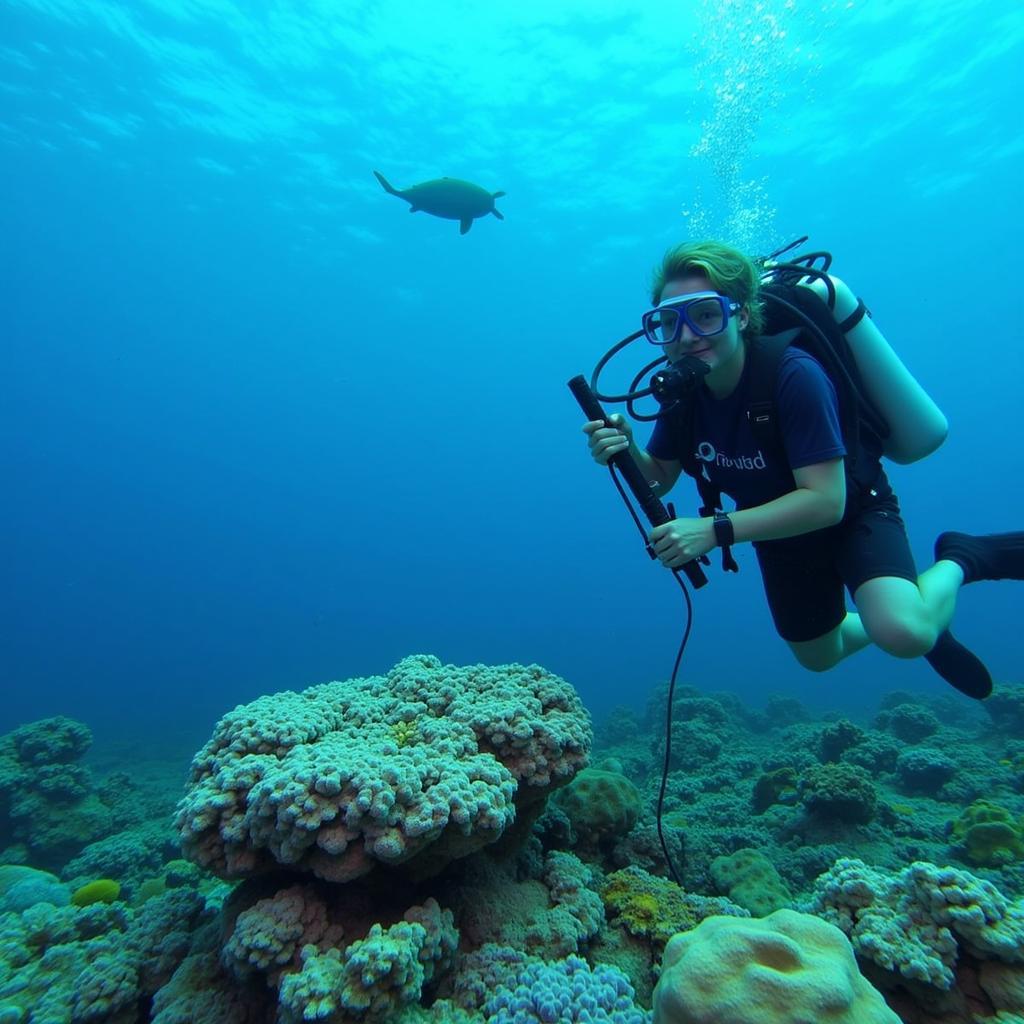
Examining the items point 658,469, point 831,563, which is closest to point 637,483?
point 658,469

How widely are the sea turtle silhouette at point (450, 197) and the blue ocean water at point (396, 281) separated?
10.2 m

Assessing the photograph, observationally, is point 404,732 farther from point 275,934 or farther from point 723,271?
point 723,271

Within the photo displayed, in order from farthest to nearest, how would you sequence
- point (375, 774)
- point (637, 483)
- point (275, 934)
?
point (637, 483) < point (375, 774) < point (275, 934)

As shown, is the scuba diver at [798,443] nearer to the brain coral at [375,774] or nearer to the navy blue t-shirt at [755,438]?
the navy blue t-shirt at [755,438]

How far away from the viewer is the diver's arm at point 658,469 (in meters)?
4.67

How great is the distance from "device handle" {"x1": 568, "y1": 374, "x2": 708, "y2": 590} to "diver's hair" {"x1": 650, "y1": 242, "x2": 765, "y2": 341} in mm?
1141

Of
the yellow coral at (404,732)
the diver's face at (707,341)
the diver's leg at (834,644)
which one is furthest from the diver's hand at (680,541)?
the diver's leg at (834,644)

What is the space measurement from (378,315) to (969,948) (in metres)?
62.5

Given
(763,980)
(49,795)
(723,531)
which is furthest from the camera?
(49,795)

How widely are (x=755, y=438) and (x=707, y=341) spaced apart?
0.75m

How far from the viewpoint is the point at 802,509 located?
3383mm

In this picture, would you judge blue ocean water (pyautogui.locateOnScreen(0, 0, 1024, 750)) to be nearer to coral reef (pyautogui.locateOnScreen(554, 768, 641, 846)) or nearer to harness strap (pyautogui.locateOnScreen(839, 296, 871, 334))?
harness strap (pyautogui.locateOnScreen(839, 296, 871, 334))

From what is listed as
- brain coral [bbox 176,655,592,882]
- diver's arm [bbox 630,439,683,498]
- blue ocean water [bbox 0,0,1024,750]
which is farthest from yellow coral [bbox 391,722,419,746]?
blue ocean water [bbox 0,0,1024,750]

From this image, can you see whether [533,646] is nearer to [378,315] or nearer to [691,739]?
[378,315]
